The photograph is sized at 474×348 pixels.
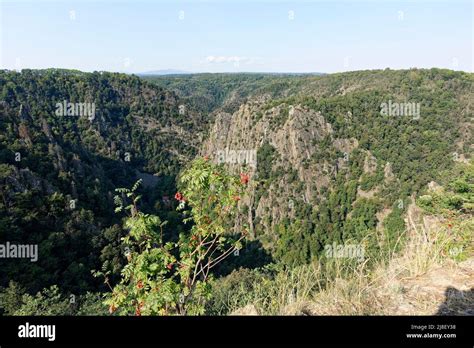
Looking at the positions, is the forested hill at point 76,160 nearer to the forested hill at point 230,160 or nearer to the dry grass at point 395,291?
the forested hill at point 230,160

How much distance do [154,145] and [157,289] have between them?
131355 millimetres

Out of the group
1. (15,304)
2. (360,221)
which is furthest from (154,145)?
(15,304)

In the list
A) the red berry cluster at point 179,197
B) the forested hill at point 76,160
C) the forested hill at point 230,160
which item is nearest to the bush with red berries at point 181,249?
the red berry cluster at point 179,197

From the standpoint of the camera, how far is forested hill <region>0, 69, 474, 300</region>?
4025 cm

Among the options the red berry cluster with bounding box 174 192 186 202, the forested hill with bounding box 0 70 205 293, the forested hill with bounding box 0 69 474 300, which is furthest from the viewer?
the forested hill with bounding box 0 69 474 300

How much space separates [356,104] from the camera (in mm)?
112562

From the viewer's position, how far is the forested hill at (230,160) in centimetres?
4025

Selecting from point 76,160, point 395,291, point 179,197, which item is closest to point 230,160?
point 76,160

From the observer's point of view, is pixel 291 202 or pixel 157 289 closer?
pixel 157 289

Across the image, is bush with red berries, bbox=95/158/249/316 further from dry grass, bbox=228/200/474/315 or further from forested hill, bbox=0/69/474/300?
forested hill, bbox=0/69/474/300

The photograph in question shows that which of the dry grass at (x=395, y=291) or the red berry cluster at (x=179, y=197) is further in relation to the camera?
the red berry cluster at (x=179, y=197)

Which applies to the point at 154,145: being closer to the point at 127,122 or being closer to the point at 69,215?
the point at 127,122

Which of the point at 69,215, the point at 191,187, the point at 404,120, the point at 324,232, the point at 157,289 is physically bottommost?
the point at 324,232

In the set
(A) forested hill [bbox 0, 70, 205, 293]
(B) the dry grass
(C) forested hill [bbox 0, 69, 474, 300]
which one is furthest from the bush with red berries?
(C) forested hill [bbox 0, 69, 474, 300]
